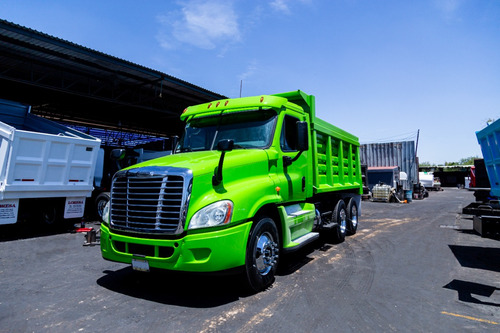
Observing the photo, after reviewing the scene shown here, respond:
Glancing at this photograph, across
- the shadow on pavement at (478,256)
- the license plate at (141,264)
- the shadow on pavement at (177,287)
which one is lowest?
the shadow on pavement at (177,287)

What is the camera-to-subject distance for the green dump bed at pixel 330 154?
6.15 metres

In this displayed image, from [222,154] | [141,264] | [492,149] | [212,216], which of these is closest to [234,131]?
[222,154]

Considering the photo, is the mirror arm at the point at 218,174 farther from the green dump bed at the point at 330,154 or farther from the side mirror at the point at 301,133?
the green dump bed at the point at 330,154

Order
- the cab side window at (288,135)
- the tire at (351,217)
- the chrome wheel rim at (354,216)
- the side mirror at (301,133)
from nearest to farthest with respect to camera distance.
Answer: the side mirror at (301,133) → the cab side window at (288,135) → the tire at (351,217) → the chrome wheel rim at (354,216)

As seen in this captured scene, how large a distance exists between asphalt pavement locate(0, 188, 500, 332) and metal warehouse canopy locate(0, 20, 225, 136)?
282 inches

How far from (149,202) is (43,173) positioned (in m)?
5.87

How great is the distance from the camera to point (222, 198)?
12.0ft

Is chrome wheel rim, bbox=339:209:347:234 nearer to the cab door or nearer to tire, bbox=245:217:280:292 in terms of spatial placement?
the cab door

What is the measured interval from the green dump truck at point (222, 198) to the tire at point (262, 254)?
13 mm

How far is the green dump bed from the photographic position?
20.2 ft

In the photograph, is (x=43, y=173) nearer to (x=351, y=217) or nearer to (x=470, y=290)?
(x=351, y=217)

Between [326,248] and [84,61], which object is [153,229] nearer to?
[326,248]

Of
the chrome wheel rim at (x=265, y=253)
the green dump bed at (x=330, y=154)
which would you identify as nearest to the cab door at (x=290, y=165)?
the green dump bed at (x=330, y=154)

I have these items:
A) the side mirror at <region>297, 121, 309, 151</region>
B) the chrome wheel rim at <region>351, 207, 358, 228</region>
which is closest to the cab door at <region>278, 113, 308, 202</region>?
the side mirror at <region>297, 121, 309, 151</region>
